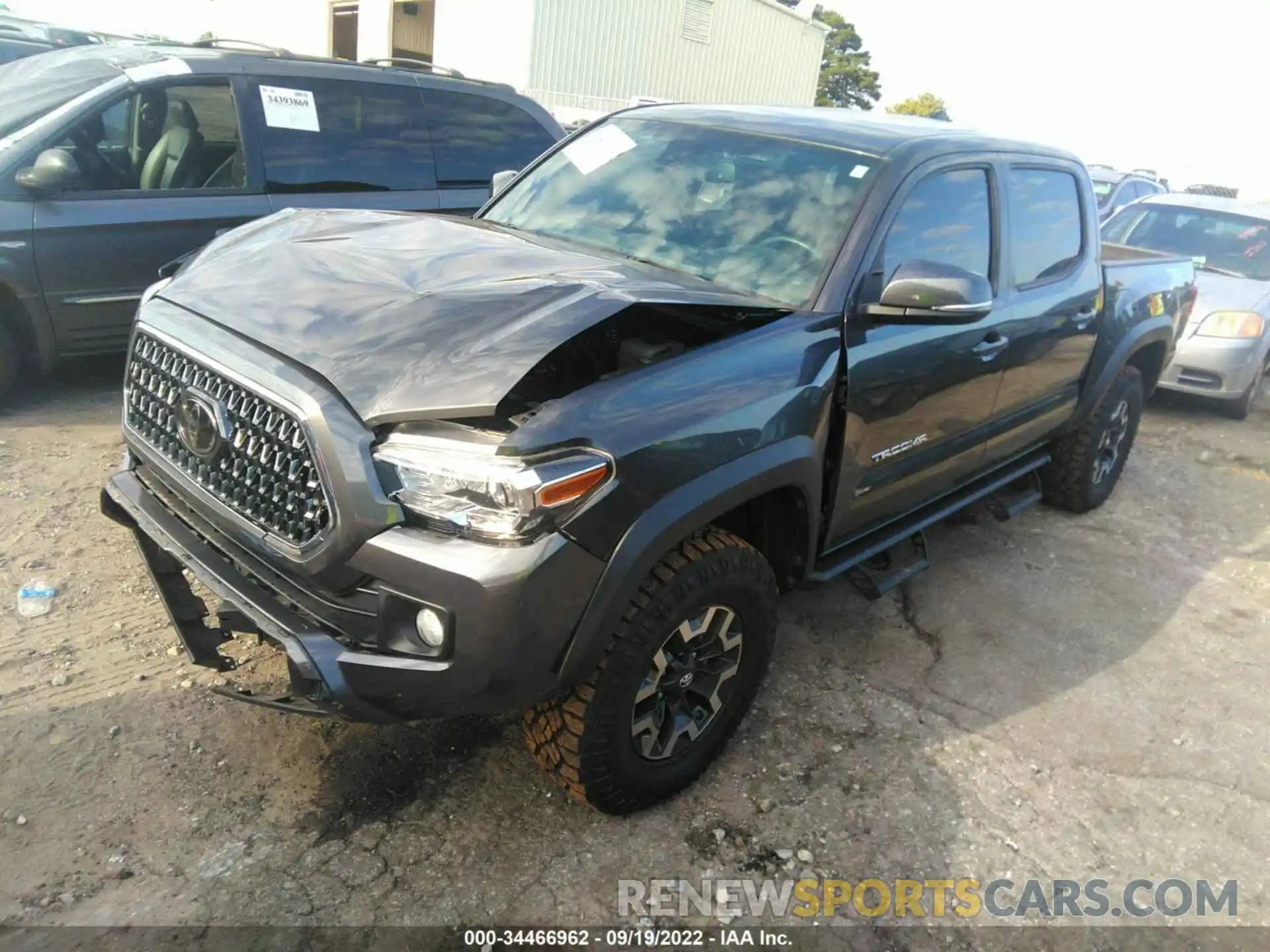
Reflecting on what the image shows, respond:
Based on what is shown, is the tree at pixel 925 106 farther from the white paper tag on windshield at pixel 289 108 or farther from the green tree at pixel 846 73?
the white paper tag on windshield at pixel 289 108

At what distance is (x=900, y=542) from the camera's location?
366 cm

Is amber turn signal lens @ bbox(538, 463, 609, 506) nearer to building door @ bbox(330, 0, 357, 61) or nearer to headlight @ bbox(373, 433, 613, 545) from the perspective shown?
headlight @ bbox(373, 433, 613, 545)

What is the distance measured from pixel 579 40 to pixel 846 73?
97.6 ft

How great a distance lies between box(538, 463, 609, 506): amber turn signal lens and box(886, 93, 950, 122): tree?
42063 millimetres

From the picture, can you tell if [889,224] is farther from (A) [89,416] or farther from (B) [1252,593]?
(A) [89,416]

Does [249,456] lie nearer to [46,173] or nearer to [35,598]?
[35,598]

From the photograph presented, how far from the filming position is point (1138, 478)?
5906mm

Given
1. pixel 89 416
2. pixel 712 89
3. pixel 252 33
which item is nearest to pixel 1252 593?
pixel 89 416

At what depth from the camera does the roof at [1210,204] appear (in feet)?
26.7

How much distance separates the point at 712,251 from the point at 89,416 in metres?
3.67

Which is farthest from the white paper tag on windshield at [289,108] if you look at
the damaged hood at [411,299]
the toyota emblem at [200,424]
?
the toyota emblem at [200,424]

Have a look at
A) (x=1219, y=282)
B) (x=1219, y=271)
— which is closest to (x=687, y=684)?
(x=1219, y=282)

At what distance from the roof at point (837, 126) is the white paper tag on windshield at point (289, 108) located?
2438 millimetres

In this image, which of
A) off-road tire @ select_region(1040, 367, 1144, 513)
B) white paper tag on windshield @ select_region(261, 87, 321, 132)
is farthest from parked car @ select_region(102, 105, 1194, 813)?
white paper tag on windshield @ select_region(261, 87, 321, 132)
